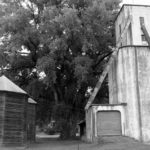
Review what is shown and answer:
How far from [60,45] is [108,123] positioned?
11316 millimetres

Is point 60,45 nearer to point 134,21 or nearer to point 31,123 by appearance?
point 134,21

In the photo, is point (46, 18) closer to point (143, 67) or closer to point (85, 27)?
point (85, 27)

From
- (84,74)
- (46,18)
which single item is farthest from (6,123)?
(46,18)

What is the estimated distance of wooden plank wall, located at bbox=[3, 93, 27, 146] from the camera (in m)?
24.0

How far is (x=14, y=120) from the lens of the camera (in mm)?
24688

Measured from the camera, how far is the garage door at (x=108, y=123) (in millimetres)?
27438

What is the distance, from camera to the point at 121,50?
28.9m

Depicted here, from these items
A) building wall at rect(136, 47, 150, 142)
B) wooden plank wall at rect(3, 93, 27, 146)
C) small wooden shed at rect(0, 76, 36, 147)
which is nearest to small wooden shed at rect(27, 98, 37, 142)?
small wooden shed at rect(0, 76, 36, 147)

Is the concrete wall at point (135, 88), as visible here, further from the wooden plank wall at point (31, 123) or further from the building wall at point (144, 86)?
the wooden plank wall at point (31, 123)

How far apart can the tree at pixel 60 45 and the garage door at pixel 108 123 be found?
22.0 feet

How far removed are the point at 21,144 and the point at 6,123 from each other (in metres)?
2.62

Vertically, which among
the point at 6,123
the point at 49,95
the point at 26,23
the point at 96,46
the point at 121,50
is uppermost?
the point at 26,23

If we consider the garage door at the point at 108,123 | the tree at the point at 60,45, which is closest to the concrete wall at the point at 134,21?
the tree at the point at 60,45

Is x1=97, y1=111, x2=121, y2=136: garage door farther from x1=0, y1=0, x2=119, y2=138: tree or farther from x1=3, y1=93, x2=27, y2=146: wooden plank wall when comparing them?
x1=3, y1=93, x2=27, y2=146: wooden plank wall
